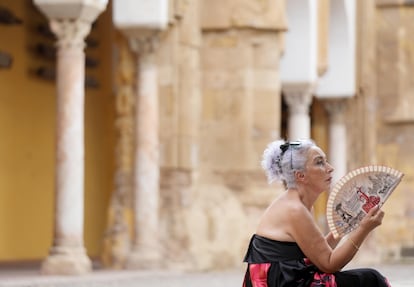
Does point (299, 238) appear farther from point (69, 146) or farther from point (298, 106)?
point (298, 106)

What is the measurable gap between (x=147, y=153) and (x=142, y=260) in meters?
1.30

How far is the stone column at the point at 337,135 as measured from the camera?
76.1ft

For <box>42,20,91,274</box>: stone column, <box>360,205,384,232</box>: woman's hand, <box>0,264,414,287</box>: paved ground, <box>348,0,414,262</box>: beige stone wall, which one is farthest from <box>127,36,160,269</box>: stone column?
<box>360,205,384,232</box>: woman's hand

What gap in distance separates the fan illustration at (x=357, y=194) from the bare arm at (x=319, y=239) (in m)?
0.08

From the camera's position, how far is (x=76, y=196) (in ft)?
43.0

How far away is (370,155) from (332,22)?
282 cm

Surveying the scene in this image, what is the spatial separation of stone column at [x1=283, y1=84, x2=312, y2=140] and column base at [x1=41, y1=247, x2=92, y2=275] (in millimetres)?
7469

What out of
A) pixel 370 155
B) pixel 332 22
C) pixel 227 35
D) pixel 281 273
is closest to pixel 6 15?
pixel 227 35

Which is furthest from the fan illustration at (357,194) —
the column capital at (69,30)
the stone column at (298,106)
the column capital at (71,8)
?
the stone column at (298,106)

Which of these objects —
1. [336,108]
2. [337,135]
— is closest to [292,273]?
[336,108]

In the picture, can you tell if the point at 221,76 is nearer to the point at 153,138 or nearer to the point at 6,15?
the point at 153,138

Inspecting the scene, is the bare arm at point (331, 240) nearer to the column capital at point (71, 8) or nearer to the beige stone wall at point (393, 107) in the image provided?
the column capital at point (71, 8)

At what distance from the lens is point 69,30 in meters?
13.1

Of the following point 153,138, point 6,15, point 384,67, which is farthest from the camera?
point 384,67
